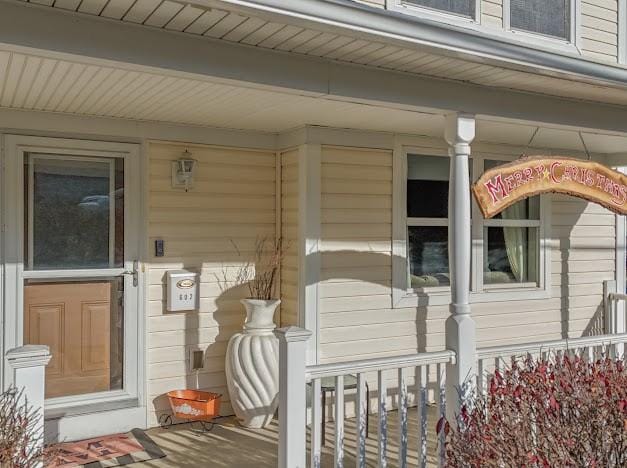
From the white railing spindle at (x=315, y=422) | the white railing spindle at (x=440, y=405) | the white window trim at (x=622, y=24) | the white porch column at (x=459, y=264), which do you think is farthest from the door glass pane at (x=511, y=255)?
the white railing spindle at (x=315, y=422)

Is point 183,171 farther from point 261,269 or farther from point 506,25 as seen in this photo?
point 506,25

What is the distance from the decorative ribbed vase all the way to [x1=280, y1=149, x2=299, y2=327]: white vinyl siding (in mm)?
284

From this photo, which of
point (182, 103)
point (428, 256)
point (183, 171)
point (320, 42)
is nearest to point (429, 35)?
point (320, 42)

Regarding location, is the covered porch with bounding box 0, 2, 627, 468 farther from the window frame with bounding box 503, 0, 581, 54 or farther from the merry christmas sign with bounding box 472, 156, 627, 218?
the window frame with bounding box 503, 0, 581, 54

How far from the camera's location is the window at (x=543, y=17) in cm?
429

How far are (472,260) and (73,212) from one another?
354 centimetres

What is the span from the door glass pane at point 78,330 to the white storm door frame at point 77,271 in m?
0.06

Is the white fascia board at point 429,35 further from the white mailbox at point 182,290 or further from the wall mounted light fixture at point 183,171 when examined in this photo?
the white mailbox at point 182,290

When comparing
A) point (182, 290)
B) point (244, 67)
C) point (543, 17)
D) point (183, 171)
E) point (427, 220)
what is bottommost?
point (182, 290)

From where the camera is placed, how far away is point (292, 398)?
298cm

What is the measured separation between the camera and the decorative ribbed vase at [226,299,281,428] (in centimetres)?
461

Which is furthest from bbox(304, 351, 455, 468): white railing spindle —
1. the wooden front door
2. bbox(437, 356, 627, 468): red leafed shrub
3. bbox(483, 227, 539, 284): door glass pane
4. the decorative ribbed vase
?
bbox(483, 227, 539, 284): door glass pane

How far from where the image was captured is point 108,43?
8.73ft

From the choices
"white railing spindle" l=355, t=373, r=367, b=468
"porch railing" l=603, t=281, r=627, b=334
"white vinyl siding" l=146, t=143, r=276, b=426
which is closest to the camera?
"white railing spindle" l=355, t=373, r=367, b=468
